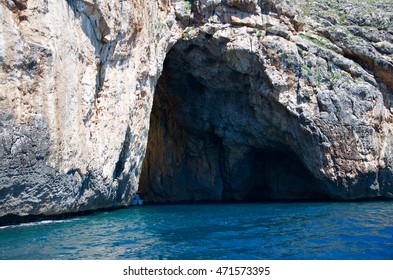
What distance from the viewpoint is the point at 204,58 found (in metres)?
28.7

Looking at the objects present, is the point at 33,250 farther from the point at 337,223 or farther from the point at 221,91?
A: the point at 221,91

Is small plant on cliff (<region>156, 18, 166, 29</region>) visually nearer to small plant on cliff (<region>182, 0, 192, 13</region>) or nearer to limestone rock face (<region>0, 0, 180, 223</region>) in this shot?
limestone rock face (<region>0, 0, 180, 223</region>)

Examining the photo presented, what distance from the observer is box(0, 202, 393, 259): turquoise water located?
11.0 metres

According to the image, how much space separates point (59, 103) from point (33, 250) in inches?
262

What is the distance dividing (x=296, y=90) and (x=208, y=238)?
15.9m

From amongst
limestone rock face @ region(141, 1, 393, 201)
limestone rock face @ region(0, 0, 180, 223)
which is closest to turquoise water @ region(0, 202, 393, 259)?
limestone rock face @ region(0, 0, 180, 223)

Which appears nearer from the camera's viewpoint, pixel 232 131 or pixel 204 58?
pixel 204 58

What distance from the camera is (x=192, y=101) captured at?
31.7 meters

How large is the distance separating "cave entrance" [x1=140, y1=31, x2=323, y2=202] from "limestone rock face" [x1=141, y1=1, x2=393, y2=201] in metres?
0.08

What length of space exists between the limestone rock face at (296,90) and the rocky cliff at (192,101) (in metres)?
0.08

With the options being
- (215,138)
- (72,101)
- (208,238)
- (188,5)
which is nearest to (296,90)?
(215,138)

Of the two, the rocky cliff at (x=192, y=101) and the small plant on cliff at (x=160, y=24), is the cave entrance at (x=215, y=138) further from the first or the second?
the small plant on cliff at (x=160, y=24)

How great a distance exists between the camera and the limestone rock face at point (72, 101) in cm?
1485

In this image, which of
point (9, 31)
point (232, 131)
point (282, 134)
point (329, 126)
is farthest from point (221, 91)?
point (9, 31)
